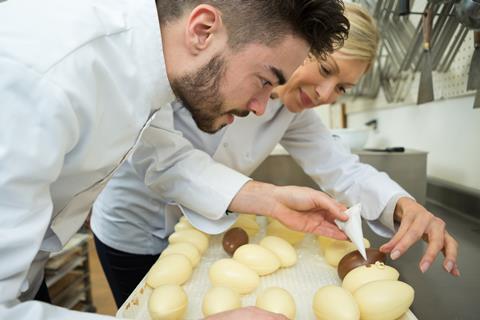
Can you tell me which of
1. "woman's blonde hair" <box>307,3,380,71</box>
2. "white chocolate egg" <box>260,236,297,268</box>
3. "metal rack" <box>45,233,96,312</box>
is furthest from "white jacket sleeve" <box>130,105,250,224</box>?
"metal rack" <box>45,233,96,312</box>

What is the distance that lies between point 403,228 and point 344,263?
151mm

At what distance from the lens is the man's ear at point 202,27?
508 mm

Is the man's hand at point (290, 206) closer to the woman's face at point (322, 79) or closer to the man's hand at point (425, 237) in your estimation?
the man's hand at point (425, 237)

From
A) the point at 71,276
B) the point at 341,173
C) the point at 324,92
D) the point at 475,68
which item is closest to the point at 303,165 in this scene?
the point at 341,173

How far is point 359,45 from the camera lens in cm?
81

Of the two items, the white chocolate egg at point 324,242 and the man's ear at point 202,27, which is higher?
the man's ear at point 202,27

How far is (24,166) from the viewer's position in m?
0.35

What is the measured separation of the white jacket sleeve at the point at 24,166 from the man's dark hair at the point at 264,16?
25 cm

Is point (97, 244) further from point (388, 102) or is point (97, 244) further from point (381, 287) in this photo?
point (388, 102)

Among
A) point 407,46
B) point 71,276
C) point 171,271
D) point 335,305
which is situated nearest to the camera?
point 335,305

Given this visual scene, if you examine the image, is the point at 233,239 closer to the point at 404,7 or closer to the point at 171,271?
the point at 171,271

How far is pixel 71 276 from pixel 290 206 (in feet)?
5.52

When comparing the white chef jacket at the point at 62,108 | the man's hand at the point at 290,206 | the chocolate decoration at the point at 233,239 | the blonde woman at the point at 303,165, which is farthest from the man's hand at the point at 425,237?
the white chef jacket at the point at 62,108

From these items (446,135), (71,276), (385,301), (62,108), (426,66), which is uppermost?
(62,108)
